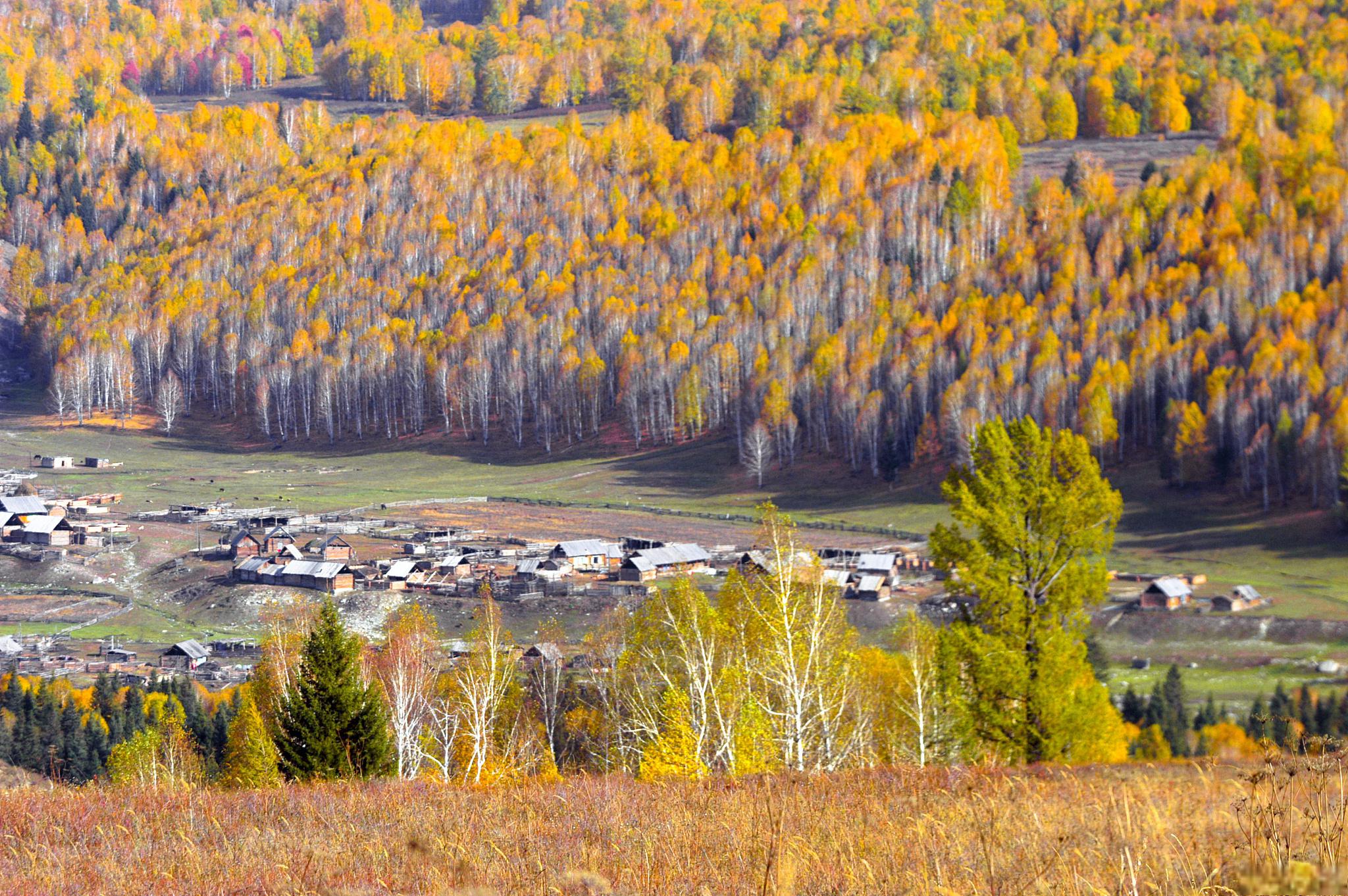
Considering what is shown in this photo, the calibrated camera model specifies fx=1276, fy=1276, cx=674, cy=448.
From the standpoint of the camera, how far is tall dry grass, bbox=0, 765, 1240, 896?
5719mm

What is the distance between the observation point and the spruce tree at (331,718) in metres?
19.4

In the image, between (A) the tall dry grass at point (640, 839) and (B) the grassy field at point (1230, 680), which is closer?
(A) the tall dry grass at point (640, 839)

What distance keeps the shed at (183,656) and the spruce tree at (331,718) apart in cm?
3635

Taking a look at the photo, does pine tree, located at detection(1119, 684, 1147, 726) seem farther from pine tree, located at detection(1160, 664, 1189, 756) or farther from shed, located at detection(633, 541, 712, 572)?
shed, located at detection(633, 541, 712, 572)

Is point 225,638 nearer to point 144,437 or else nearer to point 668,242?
point 144,437

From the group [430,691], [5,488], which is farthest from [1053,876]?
[5,488]

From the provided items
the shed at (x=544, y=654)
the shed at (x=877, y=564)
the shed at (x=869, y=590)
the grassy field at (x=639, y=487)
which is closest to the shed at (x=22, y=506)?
the grassy field at (x=639, y=487)

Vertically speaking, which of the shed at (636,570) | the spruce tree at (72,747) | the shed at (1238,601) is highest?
the shed at (636,570)

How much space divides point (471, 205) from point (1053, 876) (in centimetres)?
17408

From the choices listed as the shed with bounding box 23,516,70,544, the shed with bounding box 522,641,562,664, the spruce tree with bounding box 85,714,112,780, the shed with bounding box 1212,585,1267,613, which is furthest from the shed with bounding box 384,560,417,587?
the shed with bounding box 1212,585,1267,613

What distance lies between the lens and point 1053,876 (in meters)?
5.70

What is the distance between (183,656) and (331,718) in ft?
126

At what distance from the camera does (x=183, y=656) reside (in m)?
54.8

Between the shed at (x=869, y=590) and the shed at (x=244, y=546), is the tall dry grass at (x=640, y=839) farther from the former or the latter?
the shed at (x=244, y=546)
